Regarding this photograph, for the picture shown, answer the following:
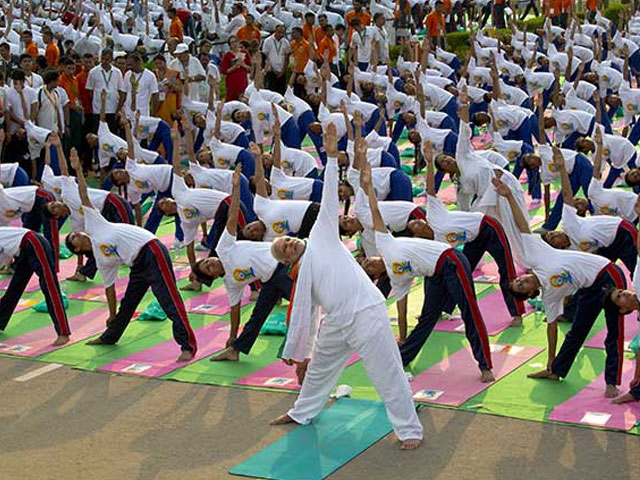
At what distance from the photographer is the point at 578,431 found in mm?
9406

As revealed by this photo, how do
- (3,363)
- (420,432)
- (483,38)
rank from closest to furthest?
(420,432)
(3,363)
(483,38)

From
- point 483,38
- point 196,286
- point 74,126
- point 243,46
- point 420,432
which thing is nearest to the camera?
point 420,432

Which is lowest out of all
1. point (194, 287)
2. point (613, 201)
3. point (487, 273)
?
point (194, 287)

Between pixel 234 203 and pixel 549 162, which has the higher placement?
pixel 234 203

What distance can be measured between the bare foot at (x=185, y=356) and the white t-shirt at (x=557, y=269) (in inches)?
122

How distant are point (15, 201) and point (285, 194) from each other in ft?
9.37

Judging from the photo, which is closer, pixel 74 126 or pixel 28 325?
pixel 28 325

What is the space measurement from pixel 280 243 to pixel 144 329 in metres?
3.85

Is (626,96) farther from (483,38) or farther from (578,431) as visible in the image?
(578,431)

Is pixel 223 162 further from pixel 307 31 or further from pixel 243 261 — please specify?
pixel 307 31

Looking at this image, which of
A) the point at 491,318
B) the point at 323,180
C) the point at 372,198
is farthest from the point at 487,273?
the point at 372,198

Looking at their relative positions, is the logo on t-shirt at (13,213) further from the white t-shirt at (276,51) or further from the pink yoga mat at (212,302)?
the white t-shirt at (276,51)

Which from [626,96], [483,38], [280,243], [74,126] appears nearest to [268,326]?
[280,243]

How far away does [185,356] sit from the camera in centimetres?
1170
